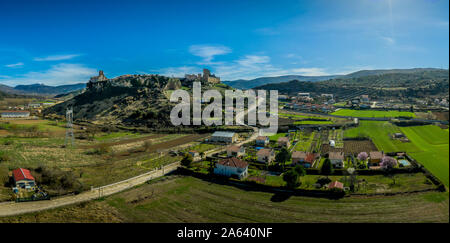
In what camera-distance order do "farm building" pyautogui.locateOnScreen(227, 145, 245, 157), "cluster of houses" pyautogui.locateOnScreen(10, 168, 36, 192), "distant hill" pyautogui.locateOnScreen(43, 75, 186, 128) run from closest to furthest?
"cluster of houses" pyautogui.locateOnScreen(10, 168, 36, 192) → "farm building" pyautogui.locateOnScreen(227, 145, 245, 157) → "distant hill" pyautogui.locateOnScreen(43, 75, 186, 128)

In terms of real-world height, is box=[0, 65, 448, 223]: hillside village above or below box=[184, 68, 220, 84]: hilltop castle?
below

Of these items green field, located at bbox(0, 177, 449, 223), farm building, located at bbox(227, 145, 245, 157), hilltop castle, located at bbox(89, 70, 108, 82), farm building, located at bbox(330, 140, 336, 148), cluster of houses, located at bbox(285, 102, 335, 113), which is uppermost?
hilltop castle, located at bbox(89, 70, 108, 82)

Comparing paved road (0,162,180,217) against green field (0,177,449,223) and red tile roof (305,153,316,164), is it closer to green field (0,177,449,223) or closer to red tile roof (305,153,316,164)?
green field (0,177,449,223)

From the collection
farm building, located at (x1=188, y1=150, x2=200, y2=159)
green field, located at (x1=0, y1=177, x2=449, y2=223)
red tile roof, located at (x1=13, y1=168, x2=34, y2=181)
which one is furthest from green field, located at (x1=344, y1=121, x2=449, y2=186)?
red tile roof, located at (x1=13, y1=168, x2=34, y2=181)

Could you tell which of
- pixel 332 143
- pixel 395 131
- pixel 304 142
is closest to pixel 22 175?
pixel 304 142

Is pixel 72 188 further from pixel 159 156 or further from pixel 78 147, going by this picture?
pixel 78 147

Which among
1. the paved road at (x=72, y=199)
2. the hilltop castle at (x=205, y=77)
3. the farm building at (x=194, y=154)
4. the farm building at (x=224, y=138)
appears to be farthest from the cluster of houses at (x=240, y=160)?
the hilltop castle at (x=205, y=77)
